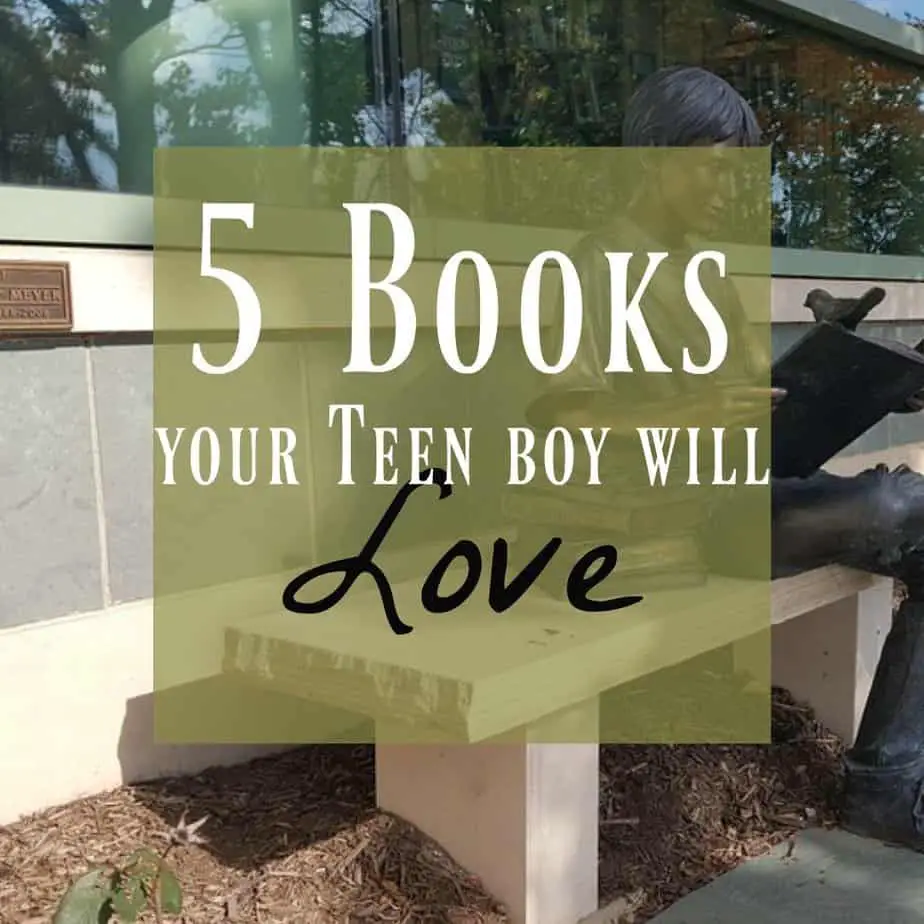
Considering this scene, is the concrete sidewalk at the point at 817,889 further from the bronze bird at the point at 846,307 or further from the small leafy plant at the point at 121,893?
the bronze bird at the point at 846,307

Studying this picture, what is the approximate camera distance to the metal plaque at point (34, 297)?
2.52 metres

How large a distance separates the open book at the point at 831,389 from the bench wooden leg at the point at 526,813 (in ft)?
2.89

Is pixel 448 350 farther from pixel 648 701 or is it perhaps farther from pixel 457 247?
pixel 648 701

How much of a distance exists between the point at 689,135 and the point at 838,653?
1550mm

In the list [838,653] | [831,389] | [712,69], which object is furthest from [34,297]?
[712,69]

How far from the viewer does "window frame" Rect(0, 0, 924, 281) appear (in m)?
2.61

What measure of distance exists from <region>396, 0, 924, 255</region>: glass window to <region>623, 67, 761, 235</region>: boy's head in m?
1.28

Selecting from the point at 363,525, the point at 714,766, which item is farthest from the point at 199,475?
the point at 714,766

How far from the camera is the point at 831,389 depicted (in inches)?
105

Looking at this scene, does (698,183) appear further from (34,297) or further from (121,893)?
(121,893)

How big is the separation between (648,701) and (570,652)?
1146 millimetres

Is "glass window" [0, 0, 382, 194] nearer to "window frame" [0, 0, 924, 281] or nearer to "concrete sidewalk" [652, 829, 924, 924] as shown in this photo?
"window frame" [0, 0, 924, 281]

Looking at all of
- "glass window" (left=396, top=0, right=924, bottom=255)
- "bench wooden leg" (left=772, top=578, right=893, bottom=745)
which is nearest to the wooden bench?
"bench wooden leg" (left=772, top=578, right=893, bottom=745)

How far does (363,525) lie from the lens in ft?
11.0
